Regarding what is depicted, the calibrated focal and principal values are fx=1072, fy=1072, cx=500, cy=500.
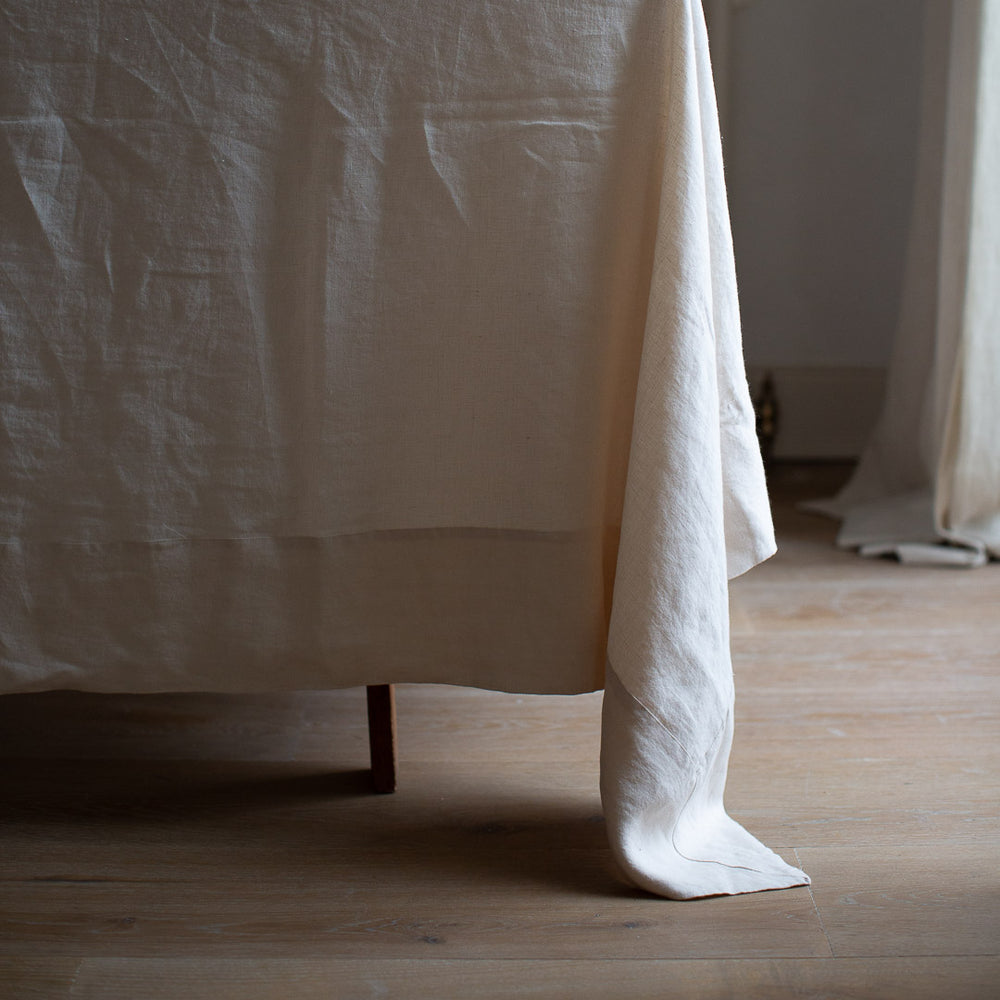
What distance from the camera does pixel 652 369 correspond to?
32.9 inches

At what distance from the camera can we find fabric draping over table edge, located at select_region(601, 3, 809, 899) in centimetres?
82

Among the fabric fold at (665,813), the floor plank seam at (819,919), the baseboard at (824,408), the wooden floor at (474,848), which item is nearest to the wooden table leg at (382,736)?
the wooden floor at (474,848)

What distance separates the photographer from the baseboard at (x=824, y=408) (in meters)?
2.73

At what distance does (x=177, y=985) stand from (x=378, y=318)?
0.53 metres

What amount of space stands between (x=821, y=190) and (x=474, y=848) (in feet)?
7.07

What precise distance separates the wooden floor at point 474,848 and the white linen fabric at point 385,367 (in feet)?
0.29

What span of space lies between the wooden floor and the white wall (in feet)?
4.60

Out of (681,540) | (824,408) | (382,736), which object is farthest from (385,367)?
(824,408)

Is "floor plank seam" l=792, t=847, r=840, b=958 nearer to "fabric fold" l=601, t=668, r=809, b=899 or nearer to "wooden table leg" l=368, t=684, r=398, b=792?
"fabric fold" l=601, t=668, r=809, b=899

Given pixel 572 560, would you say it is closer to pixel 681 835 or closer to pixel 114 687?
pixel 681 835

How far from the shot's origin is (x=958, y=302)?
1.92 meters

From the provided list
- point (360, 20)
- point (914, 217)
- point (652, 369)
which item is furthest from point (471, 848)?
point (914, 217)

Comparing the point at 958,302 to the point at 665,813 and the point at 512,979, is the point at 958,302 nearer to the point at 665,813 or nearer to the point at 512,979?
the point at 665,813

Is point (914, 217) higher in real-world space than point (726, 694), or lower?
higher
